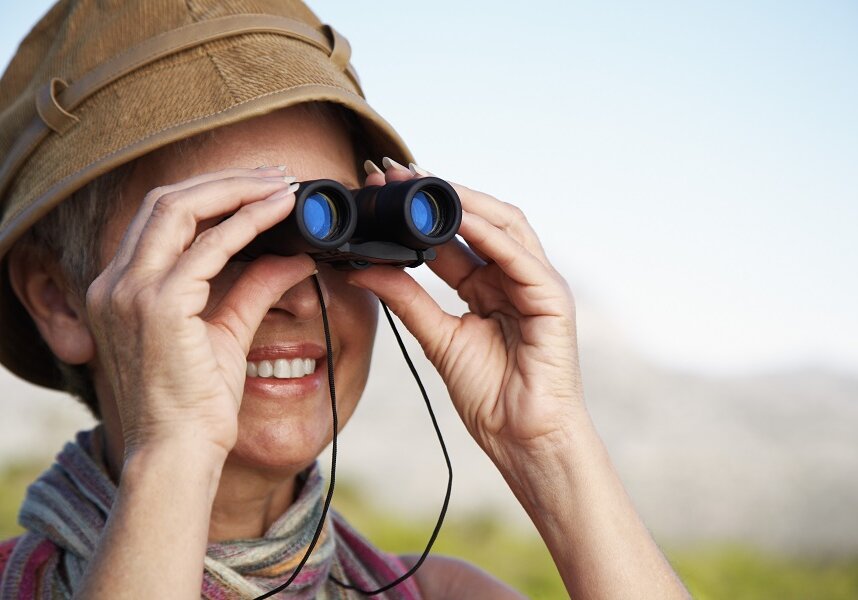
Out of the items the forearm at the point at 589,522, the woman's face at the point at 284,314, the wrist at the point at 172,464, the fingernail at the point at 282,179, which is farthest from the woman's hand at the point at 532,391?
the wrist at the point at 172,464

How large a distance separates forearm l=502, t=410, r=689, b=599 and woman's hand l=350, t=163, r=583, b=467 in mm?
39

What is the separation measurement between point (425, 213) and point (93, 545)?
0.92 meters

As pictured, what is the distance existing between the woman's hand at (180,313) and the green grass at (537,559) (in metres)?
4.19

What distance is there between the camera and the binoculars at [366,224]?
4.95ft

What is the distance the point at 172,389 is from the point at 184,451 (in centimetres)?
10

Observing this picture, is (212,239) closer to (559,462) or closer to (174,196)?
(174,196)

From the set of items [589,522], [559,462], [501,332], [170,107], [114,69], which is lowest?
[589,522]

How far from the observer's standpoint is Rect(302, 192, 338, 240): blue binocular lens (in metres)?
1.55

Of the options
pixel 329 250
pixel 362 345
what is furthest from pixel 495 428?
pixel 329 250

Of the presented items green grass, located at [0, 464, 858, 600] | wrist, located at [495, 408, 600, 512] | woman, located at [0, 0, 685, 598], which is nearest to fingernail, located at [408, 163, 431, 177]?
woman, located at [0, 0, 685, 598]

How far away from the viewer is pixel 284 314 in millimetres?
1751

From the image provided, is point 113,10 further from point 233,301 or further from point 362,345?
point 362,345

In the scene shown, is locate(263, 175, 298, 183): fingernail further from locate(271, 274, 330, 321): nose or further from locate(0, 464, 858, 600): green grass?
locate(0, 464, 858, 600): green grass

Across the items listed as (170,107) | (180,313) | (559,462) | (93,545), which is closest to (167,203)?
(180,313)
